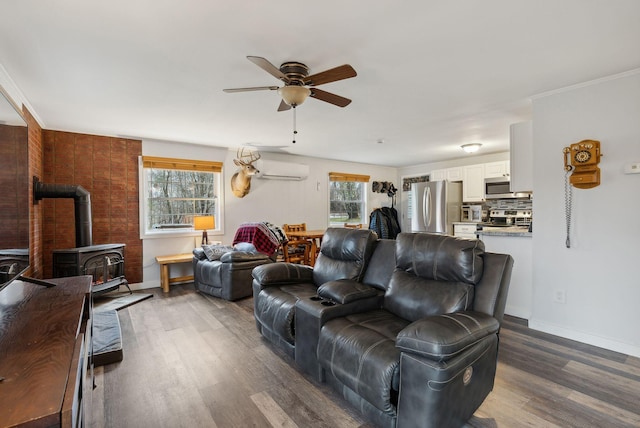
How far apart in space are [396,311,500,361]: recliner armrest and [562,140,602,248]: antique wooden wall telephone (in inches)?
79.0

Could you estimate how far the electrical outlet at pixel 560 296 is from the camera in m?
2.91

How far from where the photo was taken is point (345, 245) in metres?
2.68

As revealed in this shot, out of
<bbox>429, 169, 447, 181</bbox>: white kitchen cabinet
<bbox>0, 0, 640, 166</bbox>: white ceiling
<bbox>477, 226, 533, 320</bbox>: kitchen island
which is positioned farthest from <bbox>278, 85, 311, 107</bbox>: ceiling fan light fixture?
<bbox>429, 169, 447, 181</bbox>: white kitchen cabinet

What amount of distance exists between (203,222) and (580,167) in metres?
4.72

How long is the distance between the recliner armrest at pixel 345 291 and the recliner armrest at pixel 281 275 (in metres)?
0.66

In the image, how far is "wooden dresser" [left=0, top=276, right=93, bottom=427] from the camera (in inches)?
30.8

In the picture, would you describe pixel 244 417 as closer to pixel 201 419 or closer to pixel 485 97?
pixel 201 419

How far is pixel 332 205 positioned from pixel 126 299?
4326 mm

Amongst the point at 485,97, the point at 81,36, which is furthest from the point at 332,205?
the point at 81,36

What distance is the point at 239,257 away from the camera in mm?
4121

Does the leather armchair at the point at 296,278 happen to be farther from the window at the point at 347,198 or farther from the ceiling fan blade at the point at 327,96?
the window at the point at 347,198

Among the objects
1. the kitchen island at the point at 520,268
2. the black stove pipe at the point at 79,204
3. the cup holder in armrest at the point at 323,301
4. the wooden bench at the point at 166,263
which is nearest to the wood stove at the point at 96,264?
the black stove pipe at the point at 79,204

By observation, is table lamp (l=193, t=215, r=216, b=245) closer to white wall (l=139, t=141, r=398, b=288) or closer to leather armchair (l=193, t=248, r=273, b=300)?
white wall (l=139, t=141, r=398, b=288)

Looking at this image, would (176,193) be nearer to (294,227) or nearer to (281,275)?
(294,227)
